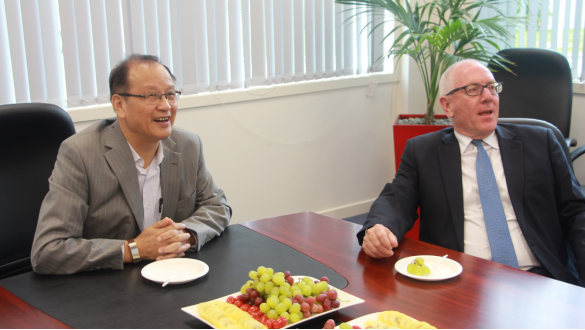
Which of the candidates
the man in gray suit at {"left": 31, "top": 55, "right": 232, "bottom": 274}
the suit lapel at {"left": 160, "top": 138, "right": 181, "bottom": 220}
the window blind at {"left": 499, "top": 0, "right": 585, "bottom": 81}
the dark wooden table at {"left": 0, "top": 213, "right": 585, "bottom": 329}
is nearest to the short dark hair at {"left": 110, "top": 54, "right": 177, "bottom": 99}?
the man in gray suit at {"left": 31, "top": 55, "right": 232, "bottom": 274}

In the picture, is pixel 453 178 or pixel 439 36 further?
pixel 439 36

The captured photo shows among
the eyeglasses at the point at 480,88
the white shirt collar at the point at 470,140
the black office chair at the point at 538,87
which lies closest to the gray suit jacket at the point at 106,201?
the white shirt collar at the point at 470,140

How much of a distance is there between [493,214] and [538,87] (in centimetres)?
168

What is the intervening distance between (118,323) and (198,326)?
17 centimetres

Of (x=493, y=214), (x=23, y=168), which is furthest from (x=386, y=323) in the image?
(x=23, y=168)

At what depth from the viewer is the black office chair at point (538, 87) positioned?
126 inches

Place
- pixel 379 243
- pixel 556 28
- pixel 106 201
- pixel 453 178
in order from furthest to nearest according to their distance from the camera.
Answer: pixel 556 28 < pixel 453 178 < pixel 106 201 < pixel 379 243

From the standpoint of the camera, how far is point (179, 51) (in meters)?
3.24

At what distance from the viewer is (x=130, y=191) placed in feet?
A: 5.86

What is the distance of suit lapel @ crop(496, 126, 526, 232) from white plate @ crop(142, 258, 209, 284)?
1.11 m

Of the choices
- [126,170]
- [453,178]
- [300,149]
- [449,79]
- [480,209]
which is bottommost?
[300,149]

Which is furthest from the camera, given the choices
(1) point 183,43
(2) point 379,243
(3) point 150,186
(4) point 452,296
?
(1) point 183,43

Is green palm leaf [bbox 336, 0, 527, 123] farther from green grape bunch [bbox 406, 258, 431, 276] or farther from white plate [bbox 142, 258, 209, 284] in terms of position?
white plate [bbox 142, 258, 209, 284]

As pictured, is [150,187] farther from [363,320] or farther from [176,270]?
[363,320]
